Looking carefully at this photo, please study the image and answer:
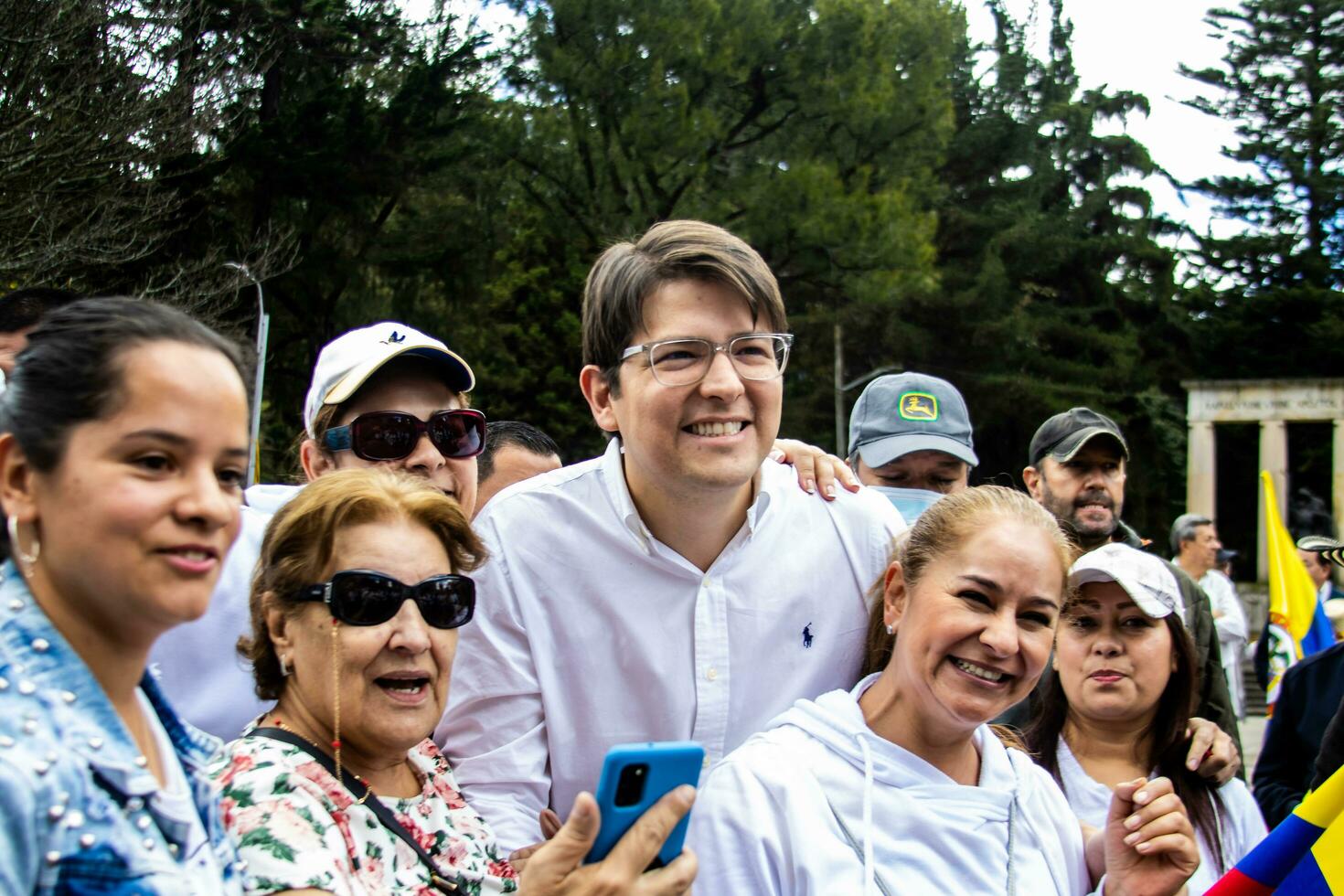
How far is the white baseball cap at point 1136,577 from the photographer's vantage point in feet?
11.5

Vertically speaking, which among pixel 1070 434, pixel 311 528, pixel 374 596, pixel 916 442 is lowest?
pixel 374 596

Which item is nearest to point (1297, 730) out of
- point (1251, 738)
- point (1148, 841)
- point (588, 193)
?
point (1148, 841)

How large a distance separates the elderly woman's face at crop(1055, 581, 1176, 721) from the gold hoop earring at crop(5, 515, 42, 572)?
2.85 metres

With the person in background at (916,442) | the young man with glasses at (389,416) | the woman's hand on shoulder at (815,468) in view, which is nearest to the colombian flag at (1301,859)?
the woman's hand on shoulder at (815,468)

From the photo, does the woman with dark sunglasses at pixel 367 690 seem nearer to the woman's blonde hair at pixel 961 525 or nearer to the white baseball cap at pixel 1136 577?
the woman's blonde hair at pixel 961 525

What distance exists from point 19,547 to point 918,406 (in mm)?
3755

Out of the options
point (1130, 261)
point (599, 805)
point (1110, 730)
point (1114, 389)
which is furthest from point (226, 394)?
point (1130, 261)

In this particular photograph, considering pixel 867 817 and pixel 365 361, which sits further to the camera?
pixel 365 361

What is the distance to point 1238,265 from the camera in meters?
42.1

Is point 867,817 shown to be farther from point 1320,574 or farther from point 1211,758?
point 1320,574

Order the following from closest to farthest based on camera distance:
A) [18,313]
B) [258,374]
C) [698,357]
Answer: [698,357] < [18,313] < [258,374]

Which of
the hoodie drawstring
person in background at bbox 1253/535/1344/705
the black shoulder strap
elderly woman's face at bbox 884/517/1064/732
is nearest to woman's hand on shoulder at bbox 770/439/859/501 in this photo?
elderly woman's face at bbox 884/517/1064/732

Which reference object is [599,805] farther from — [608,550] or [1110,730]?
[1110,730]

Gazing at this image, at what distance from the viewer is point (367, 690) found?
2236mm
